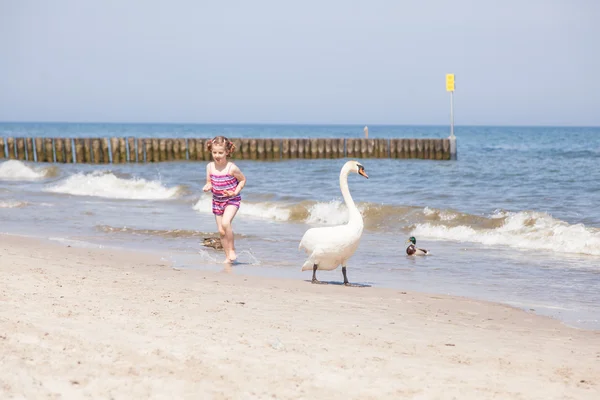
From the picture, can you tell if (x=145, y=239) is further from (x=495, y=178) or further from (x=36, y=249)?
(x=495, y=178)

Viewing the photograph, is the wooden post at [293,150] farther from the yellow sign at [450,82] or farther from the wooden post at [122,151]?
the yellow sign at [450,82]

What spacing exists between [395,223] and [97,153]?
23.4 metres

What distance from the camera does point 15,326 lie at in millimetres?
4938

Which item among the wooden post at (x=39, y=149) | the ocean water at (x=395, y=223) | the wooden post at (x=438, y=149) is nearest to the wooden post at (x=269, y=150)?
the wooden post at (x=438, y=149)

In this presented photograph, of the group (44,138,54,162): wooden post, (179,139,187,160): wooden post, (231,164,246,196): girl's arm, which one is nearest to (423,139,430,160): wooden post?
(179,139,187,160): wooden post

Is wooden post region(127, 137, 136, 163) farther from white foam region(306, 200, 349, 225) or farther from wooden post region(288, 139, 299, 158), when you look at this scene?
white foam region(306, 200, 349, 225)

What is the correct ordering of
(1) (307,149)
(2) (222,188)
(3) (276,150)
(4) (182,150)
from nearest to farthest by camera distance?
(2) (222,188) → (4) (182,150) → (3) (276,150) → (1) (307,149)

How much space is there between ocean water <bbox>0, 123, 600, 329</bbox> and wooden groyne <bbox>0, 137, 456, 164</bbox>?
8.05 meters

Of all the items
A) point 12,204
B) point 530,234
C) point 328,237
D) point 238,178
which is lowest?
point 530,234

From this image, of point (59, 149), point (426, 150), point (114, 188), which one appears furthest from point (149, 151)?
point (114, 188)

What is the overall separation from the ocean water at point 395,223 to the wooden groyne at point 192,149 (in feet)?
26.4

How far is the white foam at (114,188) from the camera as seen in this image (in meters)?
21.8

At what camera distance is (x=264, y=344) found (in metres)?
5.05

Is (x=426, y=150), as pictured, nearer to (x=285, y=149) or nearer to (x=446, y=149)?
(x=446, y=149)
